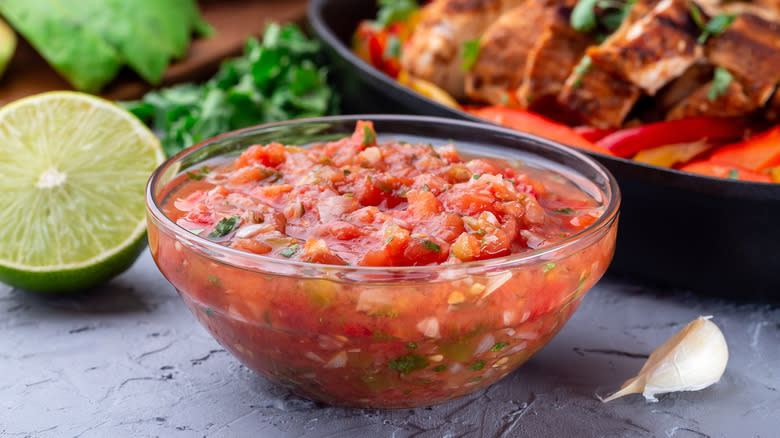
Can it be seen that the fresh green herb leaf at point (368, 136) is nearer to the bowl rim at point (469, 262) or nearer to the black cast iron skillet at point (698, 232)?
the bowl rim at point (469, 262)

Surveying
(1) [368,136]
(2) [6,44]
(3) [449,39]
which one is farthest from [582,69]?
(2) [6,44]

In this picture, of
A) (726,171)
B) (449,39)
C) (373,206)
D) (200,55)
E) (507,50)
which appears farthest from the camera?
(200,55)

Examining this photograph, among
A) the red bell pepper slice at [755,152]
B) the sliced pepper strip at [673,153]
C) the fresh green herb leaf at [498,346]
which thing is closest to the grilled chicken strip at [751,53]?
the red bell pepper slice at [755,152]

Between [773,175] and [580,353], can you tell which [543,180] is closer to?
[580,353]

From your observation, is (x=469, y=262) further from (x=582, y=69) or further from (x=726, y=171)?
(x=582, y=69)

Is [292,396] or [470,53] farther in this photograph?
[470,53]

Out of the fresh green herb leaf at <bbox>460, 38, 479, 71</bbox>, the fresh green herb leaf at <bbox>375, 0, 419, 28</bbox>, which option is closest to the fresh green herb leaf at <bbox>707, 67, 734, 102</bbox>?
the fresh green herb leaf at <bbox>460, 38, 479, 71</bbox>

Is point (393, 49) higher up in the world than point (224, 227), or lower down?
lower down
